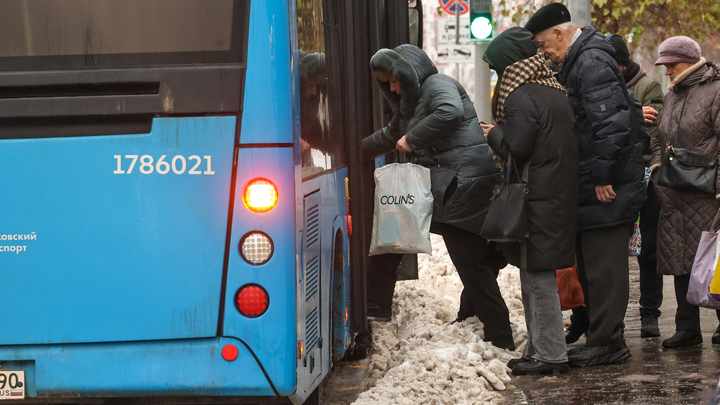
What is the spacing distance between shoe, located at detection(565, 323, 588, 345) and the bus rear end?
132 inches

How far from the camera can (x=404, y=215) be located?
604cm

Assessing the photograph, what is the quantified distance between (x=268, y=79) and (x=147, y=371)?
1.31 m

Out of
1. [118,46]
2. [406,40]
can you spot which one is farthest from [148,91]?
[406,40]

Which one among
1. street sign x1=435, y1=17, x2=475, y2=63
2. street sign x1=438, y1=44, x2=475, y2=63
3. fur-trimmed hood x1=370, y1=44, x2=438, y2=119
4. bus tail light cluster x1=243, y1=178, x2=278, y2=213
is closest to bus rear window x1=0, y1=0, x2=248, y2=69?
bus tail light cluster x1=243, y1=178, x2=278, y2=213

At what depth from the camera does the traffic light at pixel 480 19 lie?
460 inches

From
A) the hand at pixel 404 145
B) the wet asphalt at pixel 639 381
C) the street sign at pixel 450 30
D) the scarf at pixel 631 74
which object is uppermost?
the street sign at pixel 450 30

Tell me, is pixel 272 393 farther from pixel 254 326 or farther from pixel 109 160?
pixel 109 160

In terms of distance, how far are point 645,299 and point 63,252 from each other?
15.3 ft

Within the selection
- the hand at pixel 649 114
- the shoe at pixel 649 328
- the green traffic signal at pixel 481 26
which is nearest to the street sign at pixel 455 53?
the green traffic signal at pixel 481 26

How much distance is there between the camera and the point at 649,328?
22.2ft

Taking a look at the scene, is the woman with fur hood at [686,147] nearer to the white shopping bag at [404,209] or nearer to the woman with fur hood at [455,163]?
the woman with fur hood at [455,163]

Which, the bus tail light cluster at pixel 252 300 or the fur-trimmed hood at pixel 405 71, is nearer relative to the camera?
the bus tail light cluster at pixel 252 300

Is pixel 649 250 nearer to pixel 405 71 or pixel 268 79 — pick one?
pixel 405 71

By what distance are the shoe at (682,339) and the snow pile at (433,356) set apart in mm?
999
